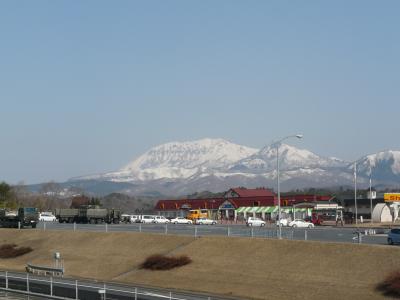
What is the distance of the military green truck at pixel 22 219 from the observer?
3698 inches

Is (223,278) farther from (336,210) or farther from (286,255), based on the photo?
(336,210)

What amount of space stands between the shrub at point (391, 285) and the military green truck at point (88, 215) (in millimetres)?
68233

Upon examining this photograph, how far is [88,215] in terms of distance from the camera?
10700cm

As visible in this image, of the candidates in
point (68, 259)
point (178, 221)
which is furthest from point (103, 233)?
point (178, 221)

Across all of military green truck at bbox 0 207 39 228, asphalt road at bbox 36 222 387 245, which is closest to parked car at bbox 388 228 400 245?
asphalt road at bbox 36 222 387 245

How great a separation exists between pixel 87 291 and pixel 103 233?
3325 centimetres

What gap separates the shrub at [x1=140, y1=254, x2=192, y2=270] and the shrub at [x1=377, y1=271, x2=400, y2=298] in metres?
18.5

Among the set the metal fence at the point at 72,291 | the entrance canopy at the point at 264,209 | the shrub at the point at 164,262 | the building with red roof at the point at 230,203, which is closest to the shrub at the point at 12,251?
the shrub at the point at 164,262

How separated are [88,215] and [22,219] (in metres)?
14.7

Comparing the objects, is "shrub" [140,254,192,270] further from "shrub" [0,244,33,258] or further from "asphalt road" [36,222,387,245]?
"shrub" [0,244,33,258]

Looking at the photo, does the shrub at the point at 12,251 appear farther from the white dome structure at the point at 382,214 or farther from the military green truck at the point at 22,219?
the white dome structure at the point at 382,214

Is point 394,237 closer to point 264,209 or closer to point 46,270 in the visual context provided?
point 46,270

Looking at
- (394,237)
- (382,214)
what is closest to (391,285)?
(394,237)

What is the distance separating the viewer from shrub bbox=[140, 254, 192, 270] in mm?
58103
